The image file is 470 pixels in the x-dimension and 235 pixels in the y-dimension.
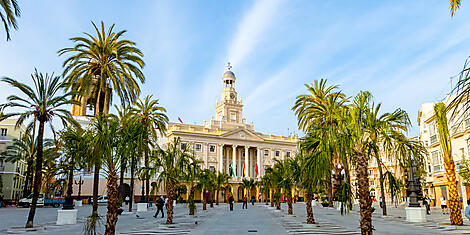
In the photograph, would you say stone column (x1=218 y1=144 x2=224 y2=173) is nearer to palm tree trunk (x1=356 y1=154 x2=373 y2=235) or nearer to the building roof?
the building roof

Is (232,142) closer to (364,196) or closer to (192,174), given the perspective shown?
(192,174)

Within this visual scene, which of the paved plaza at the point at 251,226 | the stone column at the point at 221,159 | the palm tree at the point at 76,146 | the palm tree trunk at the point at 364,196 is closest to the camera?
the palm tree trunk at the point at 364,196

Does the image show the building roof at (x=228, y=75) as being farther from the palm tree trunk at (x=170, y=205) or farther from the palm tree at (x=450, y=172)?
the palm tree at (x=450, y=172)

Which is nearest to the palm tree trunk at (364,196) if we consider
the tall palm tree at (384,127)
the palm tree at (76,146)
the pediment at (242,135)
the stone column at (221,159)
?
the tall palm tree at (384,127)

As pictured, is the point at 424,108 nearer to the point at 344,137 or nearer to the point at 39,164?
the point at 344,137

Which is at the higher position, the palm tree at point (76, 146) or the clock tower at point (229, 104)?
the clock tower at point (229, 104)

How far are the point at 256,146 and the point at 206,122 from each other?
1381cm

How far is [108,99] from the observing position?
2497 centimetres

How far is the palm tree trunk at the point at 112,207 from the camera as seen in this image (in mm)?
11172

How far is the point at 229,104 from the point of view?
88625 mm

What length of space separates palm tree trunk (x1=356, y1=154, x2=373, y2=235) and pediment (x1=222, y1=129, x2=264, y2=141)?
69.5m

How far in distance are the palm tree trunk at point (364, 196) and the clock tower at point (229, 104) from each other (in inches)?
3001

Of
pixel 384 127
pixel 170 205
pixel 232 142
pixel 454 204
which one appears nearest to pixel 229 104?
pixel 232 142

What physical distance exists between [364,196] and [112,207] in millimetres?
7947
